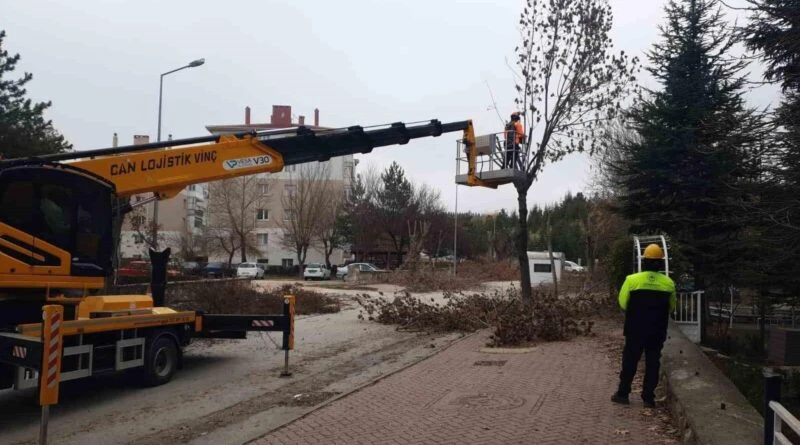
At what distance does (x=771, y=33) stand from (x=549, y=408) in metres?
6.89

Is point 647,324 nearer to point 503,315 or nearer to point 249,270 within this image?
point 503,315

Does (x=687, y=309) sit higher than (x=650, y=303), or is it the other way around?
(x=650, y=303)

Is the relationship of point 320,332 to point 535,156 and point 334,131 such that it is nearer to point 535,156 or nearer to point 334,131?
point 334,131

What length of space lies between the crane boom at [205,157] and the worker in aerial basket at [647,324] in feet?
21.0

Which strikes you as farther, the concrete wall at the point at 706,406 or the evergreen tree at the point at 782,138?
the evergreen tree at the point at 782,138

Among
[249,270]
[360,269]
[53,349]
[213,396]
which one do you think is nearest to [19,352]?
[53,349]

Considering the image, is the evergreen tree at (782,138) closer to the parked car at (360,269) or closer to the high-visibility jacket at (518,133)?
the high-visibility jacket at (518,133)

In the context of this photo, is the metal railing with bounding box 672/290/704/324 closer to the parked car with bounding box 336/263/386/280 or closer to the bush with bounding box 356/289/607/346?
the bush with bounding box 356/289/607/346

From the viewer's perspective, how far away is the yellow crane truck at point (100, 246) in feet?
27.7

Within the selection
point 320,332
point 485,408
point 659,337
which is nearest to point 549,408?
point 485,408

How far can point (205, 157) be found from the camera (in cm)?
1109

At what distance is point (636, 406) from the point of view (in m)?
7.62

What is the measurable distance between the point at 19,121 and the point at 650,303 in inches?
839

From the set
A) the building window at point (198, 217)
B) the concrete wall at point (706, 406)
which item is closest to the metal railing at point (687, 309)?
the concrete wall at point (706, 406)
